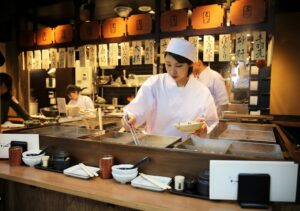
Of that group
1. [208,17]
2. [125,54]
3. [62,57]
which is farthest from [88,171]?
[62,57]

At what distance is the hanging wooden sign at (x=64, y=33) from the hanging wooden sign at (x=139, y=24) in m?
1.66

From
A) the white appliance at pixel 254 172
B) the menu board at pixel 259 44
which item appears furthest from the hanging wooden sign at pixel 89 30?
the white appliance at pixel 254 172

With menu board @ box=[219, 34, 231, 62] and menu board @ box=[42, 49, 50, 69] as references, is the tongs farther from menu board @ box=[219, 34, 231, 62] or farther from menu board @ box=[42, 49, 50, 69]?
menu board @ box=[42, 49, 50, 69]

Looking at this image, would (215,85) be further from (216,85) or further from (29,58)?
(29,58)

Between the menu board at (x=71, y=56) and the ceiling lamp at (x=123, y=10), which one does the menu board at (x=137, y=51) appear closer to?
the ceiling lamp at (x=123, y=10)

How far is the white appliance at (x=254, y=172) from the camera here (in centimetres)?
158

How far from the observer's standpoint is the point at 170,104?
2.88 m

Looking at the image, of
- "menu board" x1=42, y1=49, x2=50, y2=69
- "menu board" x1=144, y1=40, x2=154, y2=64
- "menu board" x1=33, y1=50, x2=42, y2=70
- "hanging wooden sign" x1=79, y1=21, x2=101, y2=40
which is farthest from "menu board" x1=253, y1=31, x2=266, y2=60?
"menu board" x1=33, y1=50, x2=42, y2=70

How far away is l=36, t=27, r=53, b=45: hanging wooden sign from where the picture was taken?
6.85m

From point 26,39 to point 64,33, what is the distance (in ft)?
5.02

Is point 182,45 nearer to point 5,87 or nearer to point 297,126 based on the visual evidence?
point 5,87

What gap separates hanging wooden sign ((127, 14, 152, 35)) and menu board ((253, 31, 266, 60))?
6.86ft

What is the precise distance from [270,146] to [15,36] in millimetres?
7753

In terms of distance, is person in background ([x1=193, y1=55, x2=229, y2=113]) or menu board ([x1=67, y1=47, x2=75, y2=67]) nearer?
person in background ([x1=193, y1=55, x2=229, y2=113])
